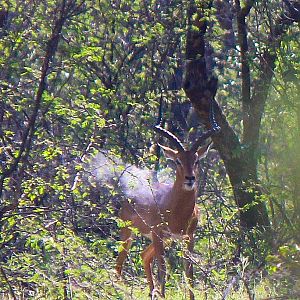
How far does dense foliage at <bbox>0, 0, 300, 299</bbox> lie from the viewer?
715 centimetres

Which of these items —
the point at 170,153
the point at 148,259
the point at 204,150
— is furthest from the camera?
the point at 204,150

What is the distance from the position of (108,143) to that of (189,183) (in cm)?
114

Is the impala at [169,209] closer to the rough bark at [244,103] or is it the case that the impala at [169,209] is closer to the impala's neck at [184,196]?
the impala's neck at [184,196]

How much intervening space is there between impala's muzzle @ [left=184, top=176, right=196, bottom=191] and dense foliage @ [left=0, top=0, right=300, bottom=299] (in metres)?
0.50

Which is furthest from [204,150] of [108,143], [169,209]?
[108,143]

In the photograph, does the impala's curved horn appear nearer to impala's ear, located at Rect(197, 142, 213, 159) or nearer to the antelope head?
the antelope head

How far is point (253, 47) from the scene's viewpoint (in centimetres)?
1234

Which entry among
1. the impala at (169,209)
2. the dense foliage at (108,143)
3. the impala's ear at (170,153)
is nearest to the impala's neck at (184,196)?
the impala at (169,209)

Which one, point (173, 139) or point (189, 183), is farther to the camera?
point (173, 139)

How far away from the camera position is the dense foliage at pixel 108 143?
715 cm

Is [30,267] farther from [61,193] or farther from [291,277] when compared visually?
A: [291,277]

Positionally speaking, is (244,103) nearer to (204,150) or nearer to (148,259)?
(204,150)

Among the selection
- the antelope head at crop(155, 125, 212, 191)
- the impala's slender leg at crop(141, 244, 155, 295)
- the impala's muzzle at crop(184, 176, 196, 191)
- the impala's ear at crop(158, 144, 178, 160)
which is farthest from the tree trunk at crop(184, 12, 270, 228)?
the impala's slender leg at crop(141, 244, 155, 295)

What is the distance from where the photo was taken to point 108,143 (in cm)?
1123
